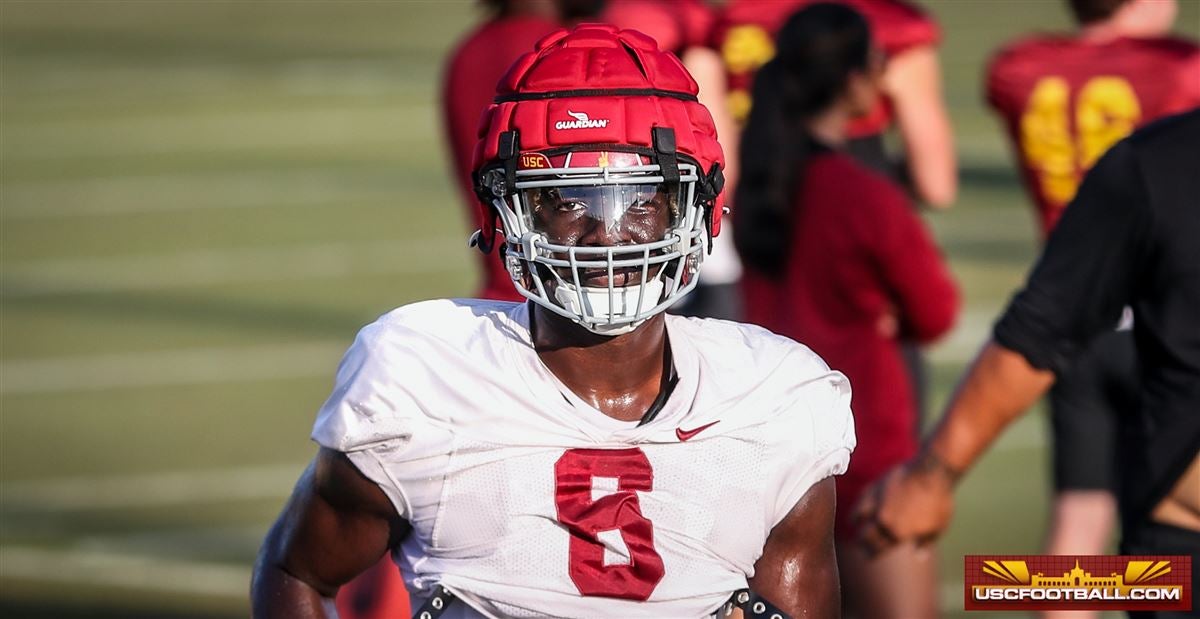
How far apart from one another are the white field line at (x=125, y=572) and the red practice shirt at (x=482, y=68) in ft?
6.57

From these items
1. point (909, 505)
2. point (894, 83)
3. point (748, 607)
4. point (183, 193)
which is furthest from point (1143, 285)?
point (183, 193)

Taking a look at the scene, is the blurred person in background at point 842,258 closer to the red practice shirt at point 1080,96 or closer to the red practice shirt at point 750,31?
the red practice shirt at point 1080,96

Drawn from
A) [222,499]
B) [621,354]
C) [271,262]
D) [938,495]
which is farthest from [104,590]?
[271,262]

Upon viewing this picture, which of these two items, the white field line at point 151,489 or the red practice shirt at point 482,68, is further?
the white field line at point 151,489

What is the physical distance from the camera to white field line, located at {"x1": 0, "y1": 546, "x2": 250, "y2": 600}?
22.4ft

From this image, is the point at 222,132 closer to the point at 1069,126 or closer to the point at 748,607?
the point at 1069,126

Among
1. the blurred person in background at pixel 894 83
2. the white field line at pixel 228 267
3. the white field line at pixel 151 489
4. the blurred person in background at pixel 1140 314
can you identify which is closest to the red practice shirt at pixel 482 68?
the blurred person in background at pixel 894 83

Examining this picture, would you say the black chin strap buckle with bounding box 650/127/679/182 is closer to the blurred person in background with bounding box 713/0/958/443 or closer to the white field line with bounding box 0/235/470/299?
the blurred person in background with bounding box 713/0/958/443

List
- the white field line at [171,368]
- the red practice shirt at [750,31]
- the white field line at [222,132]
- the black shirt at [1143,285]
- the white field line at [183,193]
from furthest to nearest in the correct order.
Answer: the white field line at [222,132]
the white field line at [183,193]
the white field line at [171,368]
the red practice shirt at [750,31]
the black shirt at [1143,285]

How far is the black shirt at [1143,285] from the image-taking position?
3479 mm

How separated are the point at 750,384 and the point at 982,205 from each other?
1068 cm

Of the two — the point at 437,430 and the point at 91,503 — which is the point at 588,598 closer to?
the point at 437,430

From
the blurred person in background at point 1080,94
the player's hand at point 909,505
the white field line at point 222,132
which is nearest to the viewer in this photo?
the player's hand at point 909,505

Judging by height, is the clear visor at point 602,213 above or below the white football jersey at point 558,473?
above
